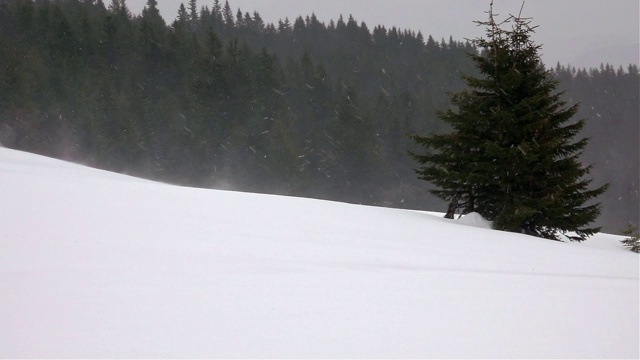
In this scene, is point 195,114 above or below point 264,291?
above

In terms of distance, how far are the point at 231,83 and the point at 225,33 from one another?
5694cm

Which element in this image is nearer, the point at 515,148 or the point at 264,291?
the point at 264,291

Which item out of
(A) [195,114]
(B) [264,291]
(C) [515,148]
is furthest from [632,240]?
(A) [195,114]

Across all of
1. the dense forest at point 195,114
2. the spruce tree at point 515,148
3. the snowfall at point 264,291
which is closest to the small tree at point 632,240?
the spruce tree at point 515,148

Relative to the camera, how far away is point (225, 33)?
102250mm

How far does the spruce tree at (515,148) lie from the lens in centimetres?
1084

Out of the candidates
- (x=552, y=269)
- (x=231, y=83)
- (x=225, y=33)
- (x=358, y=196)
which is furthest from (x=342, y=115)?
(x=225, y=33)

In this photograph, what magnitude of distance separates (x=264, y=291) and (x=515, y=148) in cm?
913

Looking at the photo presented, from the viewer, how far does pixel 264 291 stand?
3.25 meters

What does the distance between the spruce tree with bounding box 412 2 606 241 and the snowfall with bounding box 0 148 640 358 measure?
17.7 feet

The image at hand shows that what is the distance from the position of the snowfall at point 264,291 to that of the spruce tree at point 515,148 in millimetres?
5393

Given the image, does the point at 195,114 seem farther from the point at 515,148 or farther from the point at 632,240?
the point at 632,240

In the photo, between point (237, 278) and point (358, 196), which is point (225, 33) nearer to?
point (358, 196)

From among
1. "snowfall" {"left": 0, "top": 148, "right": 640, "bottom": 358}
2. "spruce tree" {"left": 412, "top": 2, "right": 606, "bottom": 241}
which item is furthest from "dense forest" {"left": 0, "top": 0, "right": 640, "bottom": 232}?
"snowfall" {"left": 0, "top": 148, "right": 640, "bottom": 358}
